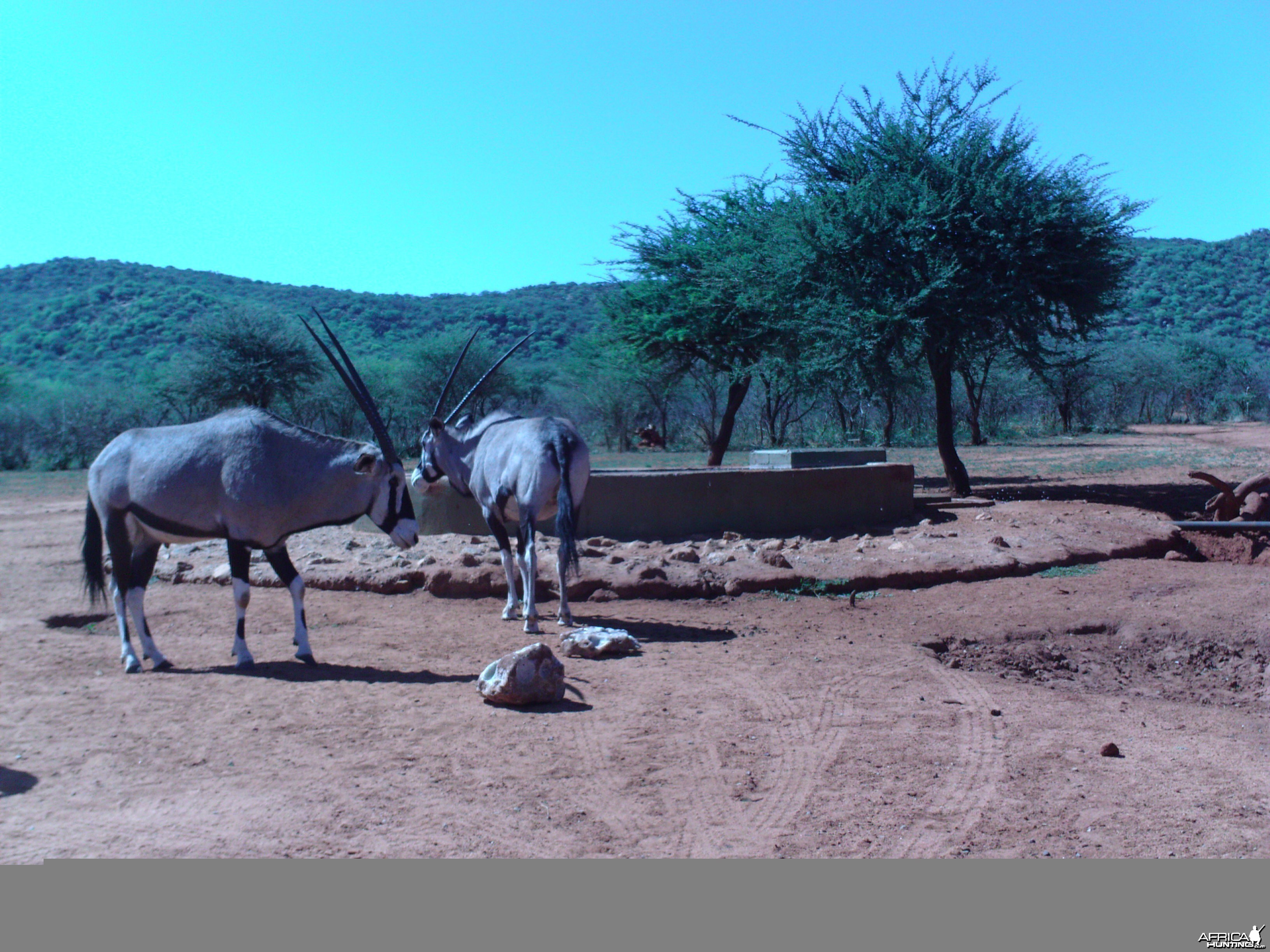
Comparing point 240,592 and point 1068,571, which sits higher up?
point 240,592

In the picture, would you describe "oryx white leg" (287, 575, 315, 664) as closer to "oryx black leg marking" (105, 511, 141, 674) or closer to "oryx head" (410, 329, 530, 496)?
"oryx black leg marking" (105, 511, 141, 674)

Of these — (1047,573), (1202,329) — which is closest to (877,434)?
(1047,573)

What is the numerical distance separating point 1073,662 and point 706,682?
2.85 meters

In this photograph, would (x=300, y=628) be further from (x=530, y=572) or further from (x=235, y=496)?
(x=530, y=572)

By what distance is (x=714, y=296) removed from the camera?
18.8m

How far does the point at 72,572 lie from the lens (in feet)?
34.7

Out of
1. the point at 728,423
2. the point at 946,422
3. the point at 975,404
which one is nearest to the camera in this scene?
the point at 946,422

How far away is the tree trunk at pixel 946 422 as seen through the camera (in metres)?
16.3

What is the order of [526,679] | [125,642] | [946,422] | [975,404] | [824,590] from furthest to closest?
[975,404] → [946,422] → [824,590] → [125,642] → [526,679]

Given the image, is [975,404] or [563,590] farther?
[975,404]

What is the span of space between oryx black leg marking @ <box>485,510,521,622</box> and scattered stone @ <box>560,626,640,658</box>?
4.64 feet

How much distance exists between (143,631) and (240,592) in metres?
0.70

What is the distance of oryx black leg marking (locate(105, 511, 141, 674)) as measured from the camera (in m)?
6.79

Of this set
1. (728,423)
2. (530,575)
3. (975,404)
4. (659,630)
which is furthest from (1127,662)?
(975,404)
